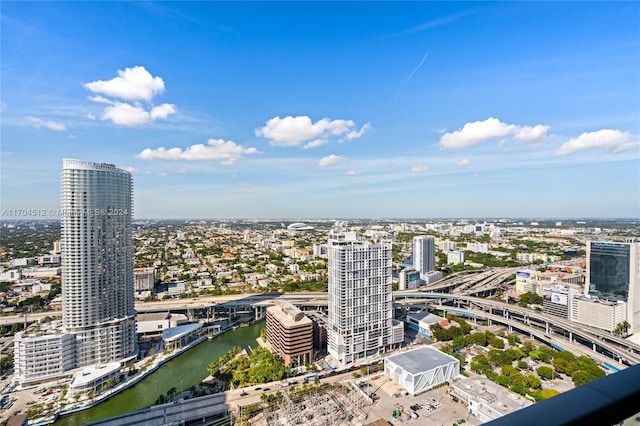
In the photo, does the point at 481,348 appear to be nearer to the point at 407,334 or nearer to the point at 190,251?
the point at 407,334

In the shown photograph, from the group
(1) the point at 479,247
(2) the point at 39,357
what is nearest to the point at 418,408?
(2) the point at 39,357

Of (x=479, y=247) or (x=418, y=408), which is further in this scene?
(x=479, y=247)

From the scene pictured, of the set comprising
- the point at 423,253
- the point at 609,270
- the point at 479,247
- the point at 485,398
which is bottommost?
the point at 485,398

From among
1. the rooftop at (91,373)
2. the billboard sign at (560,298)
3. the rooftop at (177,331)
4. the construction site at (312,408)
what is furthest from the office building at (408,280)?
the rooftop at (91,373)

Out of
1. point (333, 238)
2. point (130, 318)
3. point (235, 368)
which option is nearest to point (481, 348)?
point (333, 238)

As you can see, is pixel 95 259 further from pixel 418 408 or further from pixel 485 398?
pixel 485 398

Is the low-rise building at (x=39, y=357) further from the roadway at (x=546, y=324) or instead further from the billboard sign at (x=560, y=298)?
the billboard sign at (x=560, y=298)
